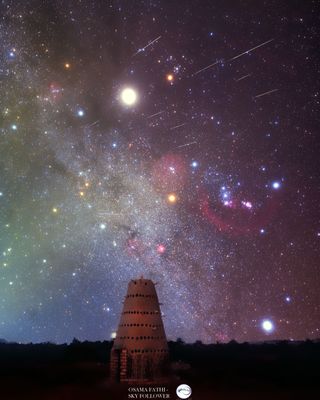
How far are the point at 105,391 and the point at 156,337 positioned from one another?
4.61 metres

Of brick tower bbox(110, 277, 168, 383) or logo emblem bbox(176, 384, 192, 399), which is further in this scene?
brick tower bbox(110, 277, 168, 383)

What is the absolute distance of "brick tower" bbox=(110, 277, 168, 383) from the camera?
24844mm

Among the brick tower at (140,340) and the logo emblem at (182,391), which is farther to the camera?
Answer: the brick tower at (140,340)

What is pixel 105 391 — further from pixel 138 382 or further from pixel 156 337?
pixel 156 337

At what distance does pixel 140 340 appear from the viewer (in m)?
25.4

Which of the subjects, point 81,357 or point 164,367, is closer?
point 164,367

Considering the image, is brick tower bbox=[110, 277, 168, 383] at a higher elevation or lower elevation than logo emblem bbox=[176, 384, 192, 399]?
higher

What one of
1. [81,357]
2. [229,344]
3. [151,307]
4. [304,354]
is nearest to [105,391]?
[151,307]

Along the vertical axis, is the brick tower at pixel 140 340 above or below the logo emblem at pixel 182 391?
above

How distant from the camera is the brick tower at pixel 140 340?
24.8 metres

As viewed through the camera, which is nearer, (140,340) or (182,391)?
(182,391)

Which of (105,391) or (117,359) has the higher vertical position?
(117,359)

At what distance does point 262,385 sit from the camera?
32531mm

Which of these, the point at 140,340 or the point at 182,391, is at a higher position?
the point at 140,340
